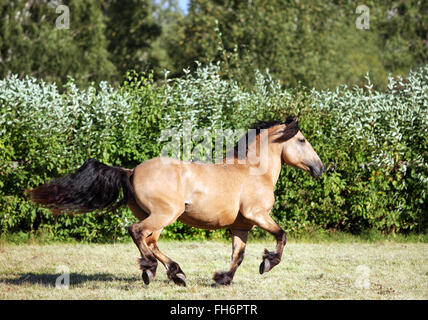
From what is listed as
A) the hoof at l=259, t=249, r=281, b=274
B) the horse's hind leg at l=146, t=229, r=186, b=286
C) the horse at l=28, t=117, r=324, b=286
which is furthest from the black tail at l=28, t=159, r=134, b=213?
the hoof at l=259, t=249, r=281, b=274

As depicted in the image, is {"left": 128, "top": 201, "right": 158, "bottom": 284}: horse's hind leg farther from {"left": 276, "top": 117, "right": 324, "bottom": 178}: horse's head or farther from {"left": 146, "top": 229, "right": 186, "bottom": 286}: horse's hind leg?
A: {"left": 276, "top": 117, "right": 324, "bottom": 178}: horse's head

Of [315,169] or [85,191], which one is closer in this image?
[85,191]

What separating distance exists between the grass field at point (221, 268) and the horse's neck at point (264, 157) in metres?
1.32

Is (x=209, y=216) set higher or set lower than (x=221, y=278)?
higher

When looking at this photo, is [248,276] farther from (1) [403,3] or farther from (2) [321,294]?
(1) [403,3]

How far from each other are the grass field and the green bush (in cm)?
55

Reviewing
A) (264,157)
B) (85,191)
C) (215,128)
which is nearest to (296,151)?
(264,157)

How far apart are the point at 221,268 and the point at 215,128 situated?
293 centimetres

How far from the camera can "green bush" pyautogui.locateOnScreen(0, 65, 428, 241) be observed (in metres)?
9.42

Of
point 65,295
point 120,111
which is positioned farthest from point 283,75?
point 65,295

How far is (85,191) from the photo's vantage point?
19.4 feet

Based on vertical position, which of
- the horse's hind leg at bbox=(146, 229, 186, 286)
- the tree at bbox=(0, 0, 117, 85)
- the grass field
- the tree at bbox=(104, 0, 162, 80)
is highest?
the tree at bbox=(104, 0, 162, 80)

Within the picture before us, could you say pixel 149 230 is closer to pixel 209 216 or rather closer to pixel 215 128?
pixel 209 216

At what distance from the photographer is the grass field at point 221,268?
5.89m
